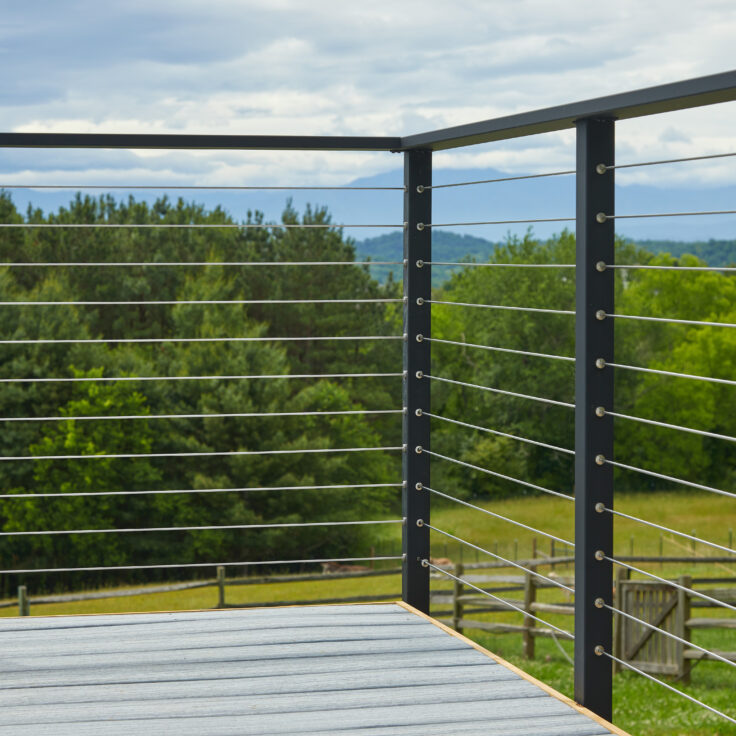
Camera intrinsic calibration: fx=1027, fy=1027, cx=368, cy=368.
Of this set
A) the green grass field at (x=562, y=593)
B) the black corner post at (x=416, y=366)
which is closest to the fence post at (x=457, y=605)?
the green grass field at (x=562, y=593)

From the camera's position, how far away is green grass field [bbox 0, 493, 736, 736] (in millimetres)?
9273

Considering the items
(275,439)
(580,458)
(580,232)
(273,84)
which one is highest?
(273,84)

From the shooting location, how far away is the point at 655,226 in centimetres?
2823

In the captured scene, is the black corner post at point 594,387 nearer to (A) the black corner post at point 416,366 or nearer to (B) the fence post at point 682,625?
(A) the black corner post at point 416,366

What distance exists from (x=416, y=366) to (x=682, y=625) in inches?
253

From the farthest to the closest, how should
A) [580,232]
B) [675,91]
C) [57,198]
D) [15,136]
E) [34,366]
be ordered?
1. [57,198]
2. [34,366]
3. [15,136]
4. [580,232]
5. [675,91]

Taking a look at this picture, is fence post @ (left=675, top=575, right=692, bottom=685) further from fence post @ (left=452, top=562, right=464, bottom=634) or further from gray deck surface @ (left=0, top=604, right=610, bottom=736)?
gray deck surface @ (left=0, top=604, right=610, bottom=736)

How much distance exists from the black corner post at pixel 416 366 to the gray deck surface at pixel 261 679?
13 centimetres

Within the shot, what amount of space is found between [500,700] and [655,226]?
91.3 feet

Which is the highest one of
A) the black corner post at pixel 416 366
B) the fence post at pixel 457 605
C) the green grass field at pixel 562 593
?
the black corner post at pixel 416 366

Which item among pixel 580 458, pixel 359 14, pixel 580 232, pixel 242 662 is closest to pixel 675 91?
pixel 580 232

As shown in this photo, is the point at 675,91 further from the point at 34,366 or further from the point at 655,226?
the point at 655,226

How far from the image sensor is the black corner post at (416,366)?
245 centimetres

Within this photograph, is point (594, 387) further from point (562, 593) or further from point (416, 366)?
point (562, 593)
